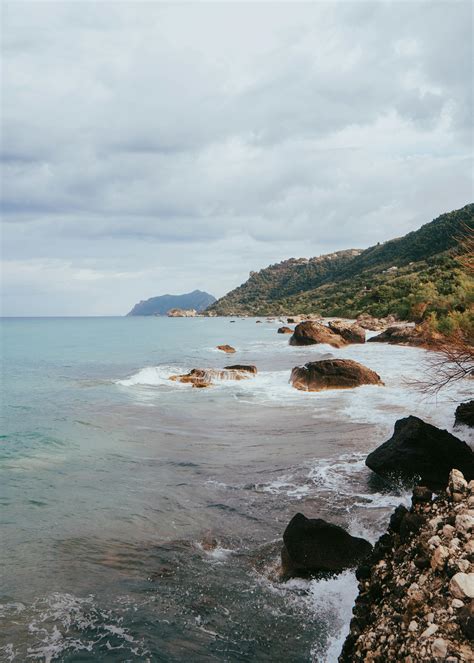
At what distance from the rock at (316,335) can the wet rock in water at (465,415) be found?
99.1 ft

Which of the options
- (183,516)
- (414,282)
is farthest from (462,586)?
(414,282)

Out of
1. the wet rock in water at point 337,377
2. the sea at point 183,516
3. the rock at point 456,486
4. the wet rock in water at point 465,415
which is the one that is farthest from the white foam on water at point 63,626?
the wet rock in water at point 337,377

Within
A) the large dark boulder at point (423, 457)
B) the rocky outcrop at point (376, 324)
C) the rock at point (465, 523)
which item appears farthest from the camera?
the rocky outcrop at point (376, 324)

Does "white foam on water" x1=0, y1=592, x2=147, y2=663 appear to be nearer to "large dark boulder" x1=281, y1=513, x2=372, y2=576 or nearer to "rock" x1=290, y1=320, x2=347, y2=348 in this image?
"large dark boulder" x1=281, y1=513, x2=372, y2=576

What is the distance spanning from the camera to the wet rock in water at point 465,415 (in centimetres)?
1448

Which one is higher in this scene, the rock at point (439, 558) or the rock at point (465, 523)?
the rock at point (465, 523)

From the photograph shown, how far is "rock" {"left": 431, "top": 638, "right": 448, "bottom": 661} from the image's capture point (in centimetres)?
368

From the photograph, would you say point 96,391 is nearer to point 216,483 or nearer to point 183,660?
point 216,483

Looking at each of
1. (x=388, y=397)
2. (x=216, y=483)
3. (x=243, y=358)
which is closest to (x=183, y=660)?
(x=216, y=483)

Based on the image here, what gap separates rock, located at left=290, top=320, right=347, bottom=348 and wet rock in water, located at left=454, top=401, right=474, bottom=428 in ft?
99.1

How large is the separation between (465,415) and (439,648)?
12.3m

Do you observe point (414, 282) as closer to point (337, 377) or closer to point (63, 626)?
point (337, 377)

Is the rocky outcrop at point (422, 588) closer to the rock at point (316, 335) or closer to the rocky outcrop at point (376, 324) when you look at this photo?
the rock at point (316, 335)

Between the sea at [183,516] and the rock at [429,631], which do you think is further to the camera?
the sea at [183,516]
